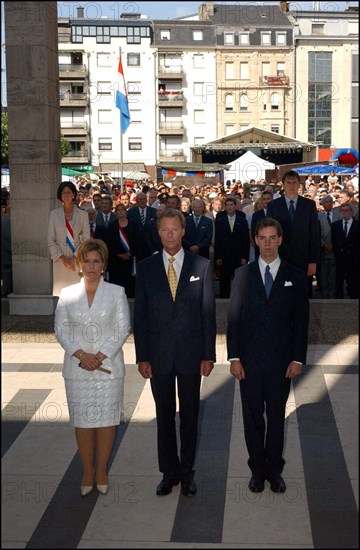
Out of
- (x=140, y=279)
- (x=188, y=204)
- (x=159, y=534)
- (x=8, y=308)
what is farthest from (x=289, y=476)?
(x=188, y=204)

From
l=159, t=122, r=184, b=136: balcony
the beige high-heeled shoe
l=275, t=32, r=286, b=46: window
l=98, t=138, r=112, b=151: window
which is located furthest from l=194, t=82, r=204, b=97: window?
the beige high-heeled shoe

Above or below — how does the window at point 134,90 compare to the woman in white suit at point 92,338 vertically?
above

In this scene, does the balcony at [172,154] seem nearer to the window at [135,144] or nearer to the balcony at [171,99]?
the window at [135,144]

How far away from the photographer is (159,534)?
5.32m

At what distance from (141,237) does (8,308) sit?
2.49m

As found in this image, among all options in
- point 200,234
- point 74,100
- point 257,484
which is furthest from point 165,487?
point 74,100

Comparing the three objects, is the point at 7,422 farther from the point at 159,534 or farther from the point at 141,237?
the point at 141,237

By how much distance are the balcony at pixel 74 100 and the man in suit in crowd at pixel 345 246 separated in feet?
216

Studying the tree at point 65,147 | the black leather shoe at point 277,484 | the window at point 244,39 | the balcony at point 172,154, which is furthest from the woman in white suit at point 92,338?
the window at point 244,39

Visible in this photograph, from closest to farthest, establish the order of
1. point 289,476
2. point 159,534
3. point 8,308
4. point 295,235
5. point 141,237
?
1. point 159,534
2. point 289,476
3. point 295,235
4. point 8,308
5. point 141,237

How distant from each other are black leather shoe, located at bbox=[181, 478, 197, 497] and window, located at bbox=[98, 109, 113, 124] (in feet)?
241

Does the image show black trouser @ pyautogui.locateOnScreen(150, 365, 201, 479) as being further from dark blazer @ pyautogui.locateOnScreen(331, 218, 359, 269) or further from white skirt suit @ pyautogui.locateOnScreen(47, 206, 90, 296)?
dark blazer @ pyautogui.locateOnScreen(331, 218, 359, 269)

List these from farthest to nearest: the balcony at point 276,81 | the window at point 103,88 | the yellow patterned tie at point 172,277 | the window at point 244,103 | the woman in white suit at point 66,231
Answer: the window at point 103,88 < the window at point 244,103 < the balcony at point 276,81 < the woman in white suit at point 66,231 < the yellow patterned tie at point 172,277

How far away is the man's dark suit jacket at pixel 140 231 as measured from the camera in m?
13.4
